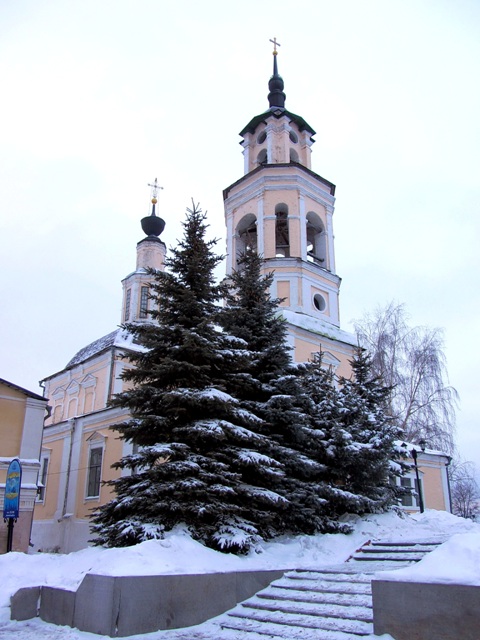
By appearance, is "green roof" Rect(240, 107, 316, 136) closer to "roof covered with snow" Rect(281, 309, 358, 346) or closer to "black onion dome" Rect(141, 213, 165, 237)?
"roof covered with snow" Rect(281, 309, 358, 346)

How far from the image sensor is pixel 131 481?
10.0 m

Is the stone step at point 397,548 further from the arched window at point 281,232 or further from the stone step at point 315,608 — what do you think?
the arched window at point 281,232

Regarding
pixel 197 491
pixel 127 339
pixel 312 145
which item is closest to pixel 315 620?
pixel 197 491

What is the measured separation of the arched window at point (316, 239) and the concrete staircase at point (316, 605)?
15426 millimetres

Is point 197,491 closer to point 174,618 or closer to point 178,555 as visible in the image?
point 178,555

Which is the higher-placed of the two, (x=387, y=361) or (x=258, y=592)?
(x=387, y=361)

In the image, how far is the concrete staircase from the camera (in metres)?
6.58

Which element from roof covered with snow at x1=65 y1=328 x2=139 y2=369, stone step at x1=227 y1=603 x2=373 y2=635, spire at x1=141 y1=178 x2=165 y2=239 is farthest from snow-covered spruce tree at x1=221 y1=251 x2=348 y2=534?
spire at x1=141 y1=178 x2=165 y2=239

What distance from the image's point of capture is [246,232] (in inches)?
974

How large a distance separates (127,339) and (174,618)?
1927cm

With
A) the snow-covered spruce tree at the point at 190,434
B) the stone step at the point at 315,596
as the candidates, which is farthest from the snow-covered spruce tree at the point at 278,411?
the stone step at the point at 315,596

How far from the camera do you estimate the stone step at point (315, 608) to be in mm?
6719

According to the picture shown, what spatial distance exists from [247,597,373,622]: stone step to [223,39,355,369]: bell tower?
12514 millimetres

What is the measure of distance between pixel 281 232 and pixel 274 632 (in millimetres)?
19067
